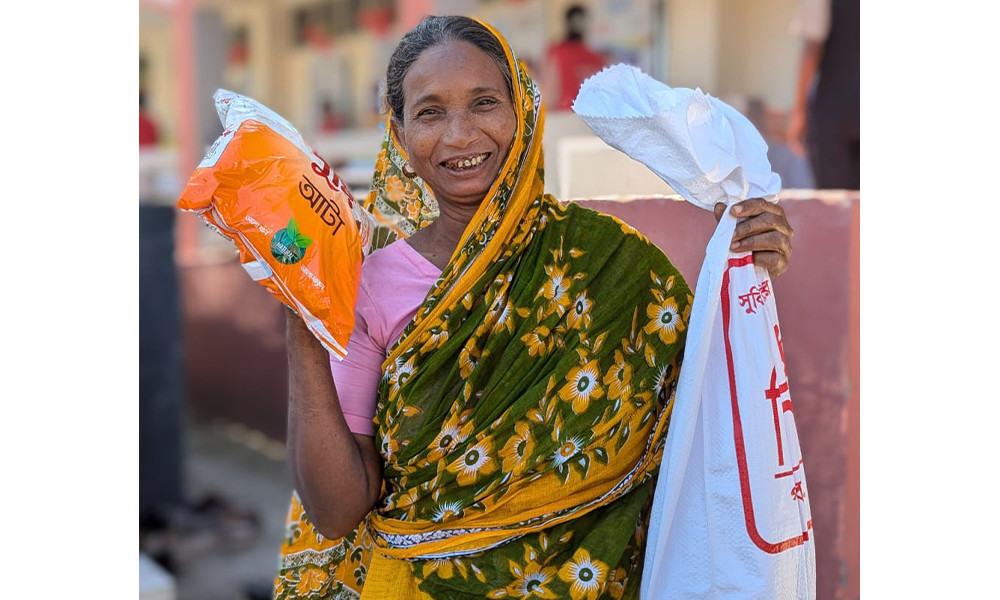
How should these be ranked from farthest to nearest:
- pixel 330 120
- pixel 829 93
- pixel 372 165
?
pixel 330 120
pixel 372 165
pixel 829 93

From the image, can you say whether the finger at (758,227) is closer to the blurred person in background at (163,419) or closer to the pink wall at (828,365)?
the pink wall at (828,365)

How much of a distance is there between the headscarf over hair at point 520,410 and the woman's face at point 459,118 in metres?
0.03

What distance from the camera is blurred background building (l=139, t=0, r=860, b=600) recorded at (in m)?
2.43

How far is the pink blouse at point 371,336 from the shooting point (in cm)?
169

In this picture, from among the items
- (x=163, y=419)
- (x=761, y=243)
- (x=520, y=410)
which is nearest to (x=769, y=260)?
(x=761, y=243)

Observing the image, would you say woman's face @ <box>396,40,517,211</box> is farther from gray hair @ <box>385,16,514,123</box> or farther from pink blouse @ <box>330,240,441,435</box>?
pink blouse @ <box>330,240,441,435</box>

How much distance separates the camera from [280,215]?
152cm

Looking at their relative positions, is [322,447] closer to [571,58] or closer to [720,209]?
[720,209]

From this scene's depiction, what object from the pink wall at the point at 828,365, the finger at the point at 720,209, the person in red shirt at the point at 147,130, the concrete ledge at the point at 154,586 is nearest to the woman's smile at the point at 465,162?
the finger at the point at 720,209

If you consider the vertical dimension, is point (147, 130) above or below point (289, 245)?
above

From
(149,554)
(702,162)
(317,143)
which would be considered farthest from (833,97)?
(317,143)

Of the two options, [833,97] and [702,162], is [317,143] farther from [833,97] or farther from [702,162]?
[702,162]

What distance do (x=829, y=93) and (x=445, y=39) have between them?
346cm

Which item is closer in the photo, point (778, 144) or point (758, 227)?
point (758, 227)
